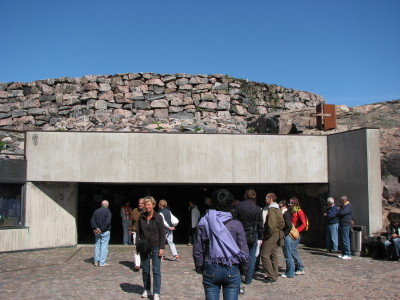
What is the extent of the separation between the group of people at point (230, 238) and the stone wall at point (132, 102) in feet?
18.6

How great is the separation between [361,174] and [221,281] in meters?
8.10

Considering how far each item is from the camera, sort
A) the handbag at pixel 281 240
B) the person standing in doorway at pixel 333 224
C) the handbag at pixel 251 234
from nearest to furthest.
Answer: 1. the handbag at pixel 251 234
2. the handbag at pixel 281 240
3. the person standing in doorway at pixel 333 224

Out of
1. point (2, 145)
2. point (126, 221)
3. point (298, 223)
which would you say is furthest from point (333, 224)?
point (2, 145)

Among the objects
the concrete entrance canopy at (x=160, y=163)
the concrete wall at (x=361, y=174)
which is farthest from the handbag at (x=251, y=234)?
the concrete entrance canopy at (x=160, y=163)

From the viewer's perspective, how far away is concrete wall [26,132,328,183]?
1253 cm

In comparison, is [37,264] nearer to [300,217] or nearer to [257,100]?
[300,217]

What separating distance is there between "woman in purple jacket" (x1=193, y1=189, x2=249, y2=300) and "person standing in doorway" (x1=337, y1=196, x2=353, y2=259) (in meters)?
6.75

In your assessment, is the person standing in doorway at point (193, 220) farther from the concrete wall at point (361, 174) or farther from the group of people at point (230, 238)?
the concrete wall at point (361, 174)

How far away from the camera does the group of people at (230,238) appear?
4.62 m

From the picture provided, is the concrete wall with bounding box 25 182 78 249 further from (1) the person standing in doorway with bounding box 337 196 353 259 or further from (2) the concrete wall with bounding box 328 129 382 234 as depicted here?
(2) the concrete wall with bounding box 328 129 382 234

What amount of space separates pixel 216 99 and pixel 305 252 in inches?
357

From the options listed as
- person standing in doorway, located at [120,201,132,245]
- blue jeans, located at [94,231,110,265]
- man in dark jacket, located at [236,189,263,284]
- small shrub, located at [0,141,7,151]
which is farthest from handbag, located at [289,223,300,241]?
small shrub, located at [0,141,7,151]

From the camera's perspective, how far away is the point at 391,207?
12.0 meters

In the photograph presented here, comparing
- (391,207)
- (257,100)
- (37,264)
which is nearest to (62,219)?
(37,264)
